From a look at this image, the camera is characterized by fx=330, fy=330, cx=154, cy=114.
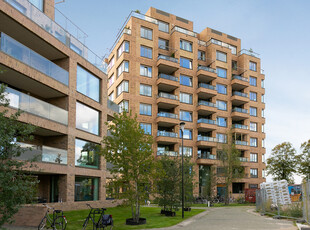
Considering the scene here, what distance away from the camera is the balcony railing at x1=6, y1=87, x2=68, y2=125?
20.5 m

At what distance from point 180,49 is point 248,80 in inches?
628

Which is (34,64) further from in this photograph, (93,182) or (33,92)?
(93,182)

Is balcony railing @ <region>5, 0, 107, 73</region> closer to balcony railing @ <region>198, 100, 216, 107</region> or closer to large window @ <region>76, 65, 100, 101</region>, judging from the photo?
large window @ <region>76, 65, 100, 101</region>

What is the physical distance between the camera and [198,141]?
176 feet

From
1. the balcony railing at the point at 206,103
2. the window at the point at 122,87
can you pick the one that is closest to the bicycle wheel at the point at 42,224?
the window at the point at 122,87

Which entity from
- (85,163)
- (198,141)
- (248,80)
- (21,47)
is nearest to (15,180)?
(21,47)

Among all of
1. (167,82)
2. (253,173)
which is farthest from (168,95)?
(253,173)

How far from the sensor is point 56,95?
2653cm

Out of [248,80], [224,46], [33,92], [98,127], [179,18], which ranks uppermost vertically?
[179,18]

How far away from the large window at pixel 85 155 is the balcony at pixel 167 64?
24.1 meters

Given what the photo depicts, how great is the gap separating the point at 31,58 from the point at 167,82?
99.2 ft

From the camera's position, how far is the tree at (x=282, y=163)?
6100cm

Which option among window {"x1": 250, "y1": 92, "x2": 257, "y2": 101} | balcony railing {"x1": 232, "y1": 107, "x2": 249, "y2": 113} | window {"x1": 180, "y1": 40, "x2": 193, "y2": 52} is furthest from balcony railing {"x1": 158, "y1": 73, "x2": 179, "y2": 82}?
window {"x1": 250, "y1": 92, "x2": 257, "y2": 101}

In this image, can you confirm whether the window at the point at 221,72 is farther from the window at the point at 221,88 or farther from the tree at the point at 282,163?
the tree at the point at 282,163
